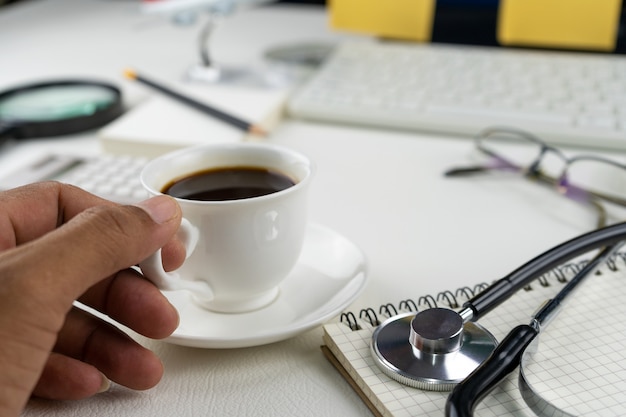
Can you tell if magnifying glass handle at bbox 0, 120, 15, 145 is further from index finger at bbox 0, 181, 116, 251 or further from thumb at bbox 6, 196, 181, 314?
thumb at bbox 6, 196, 181, 314

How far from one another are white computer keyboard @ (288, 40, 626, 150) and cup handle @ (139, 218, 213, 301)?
15.8 inches

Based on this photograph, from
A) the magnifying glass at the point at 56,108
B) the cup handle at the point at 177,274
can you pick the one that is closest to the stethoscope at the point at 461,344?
the cup handle at the point at 177,274

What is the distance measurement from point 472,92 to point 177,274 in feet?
1.60

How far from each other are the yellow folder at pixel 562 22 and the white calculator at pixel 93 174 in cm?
54

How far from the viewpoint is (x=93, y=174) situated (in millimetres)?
682

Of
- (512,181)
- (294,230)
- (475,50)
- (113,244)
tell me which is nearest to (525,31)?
(475,50)

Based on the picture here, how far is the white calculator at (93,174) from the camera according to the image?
650 mm

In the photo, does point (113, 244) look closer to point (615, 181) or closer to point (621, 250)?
point (621, 250)

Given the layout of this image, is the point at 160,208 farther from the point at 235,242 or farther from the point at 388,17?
the point at 388,17

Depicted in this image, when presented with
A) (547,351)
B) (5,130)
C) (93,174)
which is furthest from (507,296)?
(5,130)

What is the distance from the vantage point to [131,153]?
0.76 meters

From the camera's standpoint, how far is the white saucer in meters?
0.44

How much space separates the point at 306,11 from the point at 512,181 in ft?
2.42

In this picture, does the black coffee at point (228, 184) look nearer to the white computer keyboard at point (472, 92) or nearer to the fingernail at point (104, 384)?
the fingernail at point (104, 384)
